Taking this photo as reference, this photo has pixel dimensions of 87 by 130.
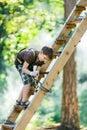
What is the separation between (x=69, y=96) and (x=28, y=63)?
4637 mm

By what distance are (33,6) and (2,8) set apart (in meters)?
1.17

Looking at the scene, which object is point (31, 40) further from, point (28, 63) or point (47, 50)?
point (47, 50)

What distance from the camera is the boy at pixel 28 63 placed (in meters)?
5.87

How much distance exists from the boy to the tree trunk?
4.04 m

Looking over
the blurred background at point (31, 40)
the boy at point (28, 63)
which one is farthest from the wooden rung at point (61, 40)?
the blurred background at point (31, 40)

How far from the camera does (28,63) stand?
6.04 metres

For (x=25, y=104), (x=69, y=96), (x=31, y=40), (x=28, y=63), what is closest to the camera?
(x=28, y=63)

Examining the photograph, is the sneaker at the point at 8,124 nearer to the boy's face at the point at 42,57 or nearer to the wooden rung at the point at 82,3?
the boy's face at the point at 42,57

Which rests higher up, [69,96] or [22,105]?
[69,96]

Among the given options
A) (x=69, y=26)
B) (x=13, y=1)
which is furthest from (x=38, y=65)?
(x=13, y=1)

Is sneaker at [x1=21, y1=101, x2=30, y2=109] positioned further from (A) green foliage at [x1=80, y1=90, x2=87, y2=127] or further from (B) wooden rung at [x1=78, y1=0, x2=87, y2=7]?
(A) green foliage at [x1=80, y1=90, x2=87, y2=127]

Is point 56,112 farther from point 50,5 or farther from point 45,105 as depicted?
point 50,5

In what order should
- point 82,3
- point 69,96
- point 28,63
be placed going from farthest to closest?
point 69,96 < point 82,3 < point 28,63

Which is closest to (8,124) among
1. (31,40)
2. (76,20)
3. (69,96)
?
(76,20)
